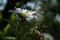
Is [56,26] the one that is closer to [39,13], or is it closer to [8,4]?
[39,13]

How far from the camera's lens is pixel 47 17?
2.80 feet

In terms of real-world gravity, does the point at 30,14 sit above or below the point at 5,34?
above

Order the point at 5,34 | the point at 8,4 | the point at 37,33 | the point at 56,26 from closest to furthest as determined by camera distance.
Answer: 1. the point at 37,33
2. the point at 5,34
3. the point at 56,26
4. the point at 8,4

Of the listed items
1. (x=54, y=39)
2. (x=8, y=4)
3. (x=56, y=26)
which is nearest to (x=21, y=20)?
(x=54, y=39)

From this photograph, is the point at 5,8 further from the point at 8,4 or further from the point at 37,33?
the point at 37,33

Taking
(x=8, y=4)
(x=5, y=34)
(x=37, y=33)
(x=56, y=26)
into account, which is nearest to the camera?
(x=37, y=33)

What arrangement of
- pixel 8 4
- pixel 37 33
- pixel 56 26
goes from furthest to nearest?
pixel 8 4, pixel 56 26, pixel 37 33

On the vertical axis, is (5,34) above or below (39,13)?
below

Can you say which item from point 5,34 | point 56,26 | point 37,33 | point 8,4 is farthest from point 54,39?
point 8,4

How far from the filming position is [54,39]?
2.76ft

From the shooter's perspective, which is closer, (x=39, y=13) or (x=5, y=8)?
(x=39, y=13)

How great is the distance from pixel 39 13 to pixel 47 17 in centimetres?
3

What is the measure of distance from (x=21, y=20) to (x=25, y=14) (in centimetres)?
3

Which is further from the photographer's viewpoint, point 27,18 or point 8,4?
point 8,4
